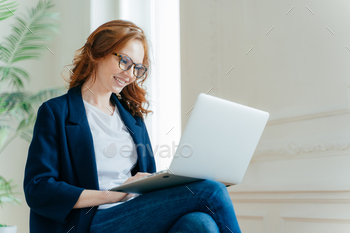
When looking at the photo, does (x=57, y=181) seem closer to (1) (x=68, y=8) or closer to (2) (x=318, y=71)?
(2) (x=318, y=71)

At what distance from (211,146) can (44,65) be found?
225cm

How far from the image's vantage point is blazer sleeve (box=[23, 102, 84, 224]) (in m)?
0.94

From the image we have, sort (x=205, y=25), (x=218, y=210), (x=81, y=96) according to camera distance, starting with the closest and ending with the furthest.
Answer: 1. (x=218, y=210)
2. (x=81, y=96)
3. (x=205, y=25)

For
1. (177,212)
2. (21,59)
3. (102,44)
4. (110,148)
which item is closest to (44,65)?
(21,59)

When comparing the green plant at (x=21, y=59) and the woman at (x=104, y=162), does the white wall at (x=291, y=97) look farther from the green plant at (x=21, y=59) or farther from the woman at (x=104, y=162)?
the green plant at (x=21, y=59)

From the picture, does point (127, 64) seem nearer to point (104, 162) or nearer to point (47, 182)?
point (104, 162)

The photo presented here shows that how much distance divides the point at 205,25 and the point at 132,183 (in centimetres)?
138

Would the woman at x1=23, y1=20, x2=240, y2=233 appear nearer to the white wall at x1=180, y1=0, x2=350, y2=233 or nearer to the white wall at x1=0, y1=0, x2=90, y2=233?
the white wall at x1=180, y1=0, x2=350, y2=233

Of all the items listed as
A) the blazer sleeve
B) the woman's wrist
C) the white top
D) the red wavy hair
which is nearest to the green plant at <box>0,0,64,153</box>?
the red wavy hair

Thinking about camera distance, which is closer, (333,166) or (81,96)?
(81,96)

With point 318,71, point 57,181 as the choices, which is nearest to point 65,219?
point 57,181

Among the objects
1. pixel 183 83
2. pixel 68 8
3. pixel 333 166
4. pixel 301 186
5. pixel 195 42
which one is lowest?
pixel 301 186

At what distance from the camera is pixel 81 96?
1209mm

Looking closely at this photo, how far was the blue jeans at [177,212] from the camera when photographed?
816 millimetres
